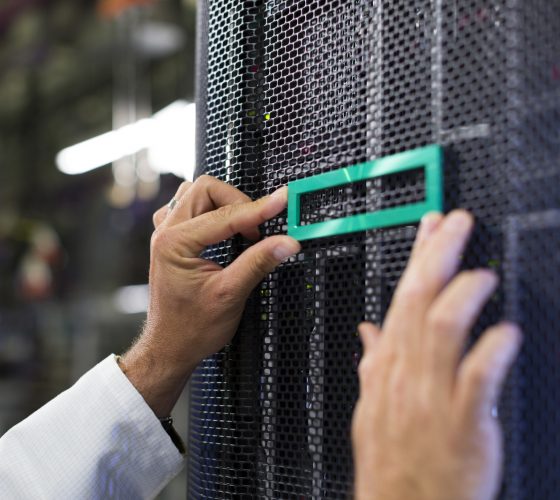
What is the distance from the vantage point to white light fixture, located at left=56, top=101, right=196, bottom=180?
15.7 feet

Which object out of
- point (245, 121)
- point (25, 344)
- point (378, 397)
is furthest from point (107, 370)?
point (25, 344)

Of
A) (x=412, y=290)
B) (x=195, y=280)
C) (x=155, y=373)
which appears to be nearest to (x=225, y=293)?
(x=195, y=280)

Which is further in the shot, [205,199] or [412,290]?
[205,199]

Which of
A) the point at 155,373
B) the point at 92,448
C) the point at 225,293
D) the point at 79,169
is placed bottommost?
the point at 92,448

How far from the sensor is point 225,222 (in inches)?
33.0

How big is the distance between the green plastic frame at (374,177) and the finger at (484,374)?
0.40 feet

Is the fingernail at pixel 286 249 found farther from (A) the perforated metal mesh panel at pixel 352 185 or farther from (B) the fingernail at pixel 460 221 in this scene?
(B) the fingernail at pixel 460 221

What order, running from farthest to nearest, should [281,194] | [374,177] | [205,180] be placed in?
[205,180] < [281,194] < [374,177]

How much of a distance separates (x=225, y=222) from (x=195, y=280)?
108mm

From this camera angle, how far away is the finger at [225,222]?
2.55 ft

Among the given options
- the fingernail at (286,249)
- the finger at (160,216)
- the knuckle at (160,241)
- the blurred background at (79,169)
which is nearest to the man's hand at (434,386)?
the fingernail at (286,249)

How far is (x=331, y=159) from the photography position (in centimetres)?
72

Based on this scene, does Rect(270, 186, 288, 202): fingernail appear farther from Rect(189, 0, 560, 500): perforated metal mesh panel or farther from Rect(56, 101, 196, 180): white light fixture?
Rect(56, 101, 196, 180): white light fixture

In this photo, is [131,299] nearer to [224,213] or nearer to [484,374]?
[224,213]
